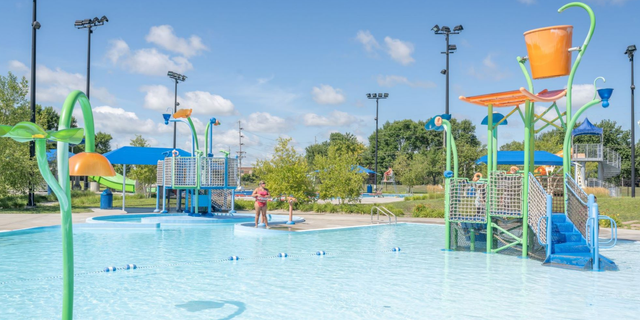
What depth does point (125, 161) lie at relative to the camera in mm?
25766

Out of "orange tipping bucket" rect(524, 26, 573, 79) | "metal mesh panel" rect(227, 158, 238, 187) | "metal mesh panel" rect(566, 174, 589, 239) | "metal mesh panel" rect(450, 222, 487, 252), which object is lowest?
"metal mesh panel" rect(450, 222, 487, 252)

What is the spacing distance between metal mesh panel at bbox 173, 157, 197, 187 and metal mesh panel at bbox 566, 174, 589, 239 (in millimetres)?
13991

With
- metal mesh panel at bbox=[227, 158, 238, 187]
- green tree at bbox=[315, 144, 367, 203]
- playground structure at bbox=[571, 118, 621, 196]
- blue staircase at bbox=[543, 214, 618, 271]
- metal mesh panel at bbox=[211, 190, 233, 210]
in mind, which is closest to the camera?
blue staircase at bbox=[543, 214, 618, 271]

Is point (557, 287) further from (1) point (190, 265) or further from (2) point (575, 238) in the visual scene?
(1) point (190, 265)

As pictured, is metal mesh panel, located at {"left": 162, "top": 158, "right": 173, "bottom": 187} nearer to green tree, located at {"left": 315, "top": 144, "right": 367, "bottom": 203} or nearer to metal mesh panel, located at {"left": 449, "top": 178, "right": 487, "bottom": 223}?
green tree, located at {"left": 315, "top": 144, "right": 367, "bottom": 203}

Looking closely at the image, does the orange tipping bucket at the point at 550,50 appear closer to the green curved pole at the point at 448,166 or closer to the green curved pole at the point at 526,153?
the green curved pole at the point at 526,153

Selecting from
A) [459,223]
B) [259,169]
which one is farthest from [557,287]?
[259,169]

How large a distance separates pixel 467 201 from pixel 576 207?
2.37 metres

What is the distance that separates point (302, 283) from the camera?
9008 mm

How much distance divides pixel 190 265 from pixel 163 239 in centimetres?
496

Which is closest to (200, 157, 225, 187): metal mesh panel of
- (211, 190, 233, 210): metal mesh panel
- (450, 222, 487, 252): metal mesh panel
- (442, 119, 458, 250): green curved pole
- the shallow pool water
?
(211, 190, 233, 210): metal mesh panel

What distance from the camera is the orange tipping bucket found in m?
11.5

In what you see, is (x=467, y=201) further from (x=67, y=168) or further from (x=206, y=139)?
(x=206, y=139)

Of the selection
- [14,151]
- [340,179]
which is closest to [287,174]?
[340,179]
